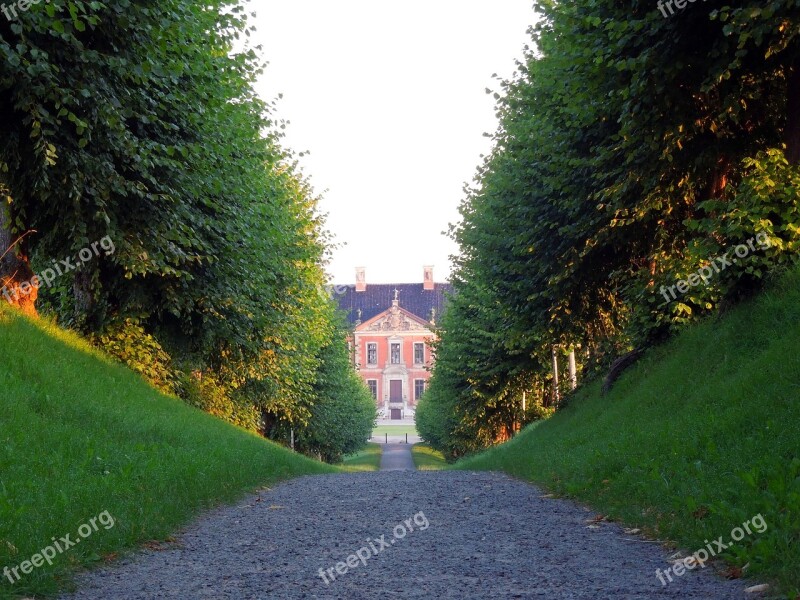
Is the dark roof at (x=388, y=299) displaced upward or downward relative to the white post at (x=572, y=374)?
upward

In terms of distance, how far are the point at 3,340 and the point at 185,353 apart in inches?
317

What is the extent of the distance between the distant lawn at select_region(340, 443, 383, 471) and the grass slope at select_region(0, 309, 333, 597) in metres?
26.8

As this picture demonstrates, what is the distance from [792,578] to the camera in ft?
17.2

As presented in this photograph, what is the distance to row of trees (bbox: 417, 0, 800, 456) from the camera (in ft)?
36.5

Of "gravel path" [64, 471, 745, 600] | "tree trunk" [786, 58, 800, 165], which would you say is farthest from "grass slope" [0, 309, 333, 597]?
"tree trunk" [786, 58, 800, 165]

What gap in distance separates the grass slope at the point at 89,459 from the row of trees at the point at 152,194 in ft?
6.18

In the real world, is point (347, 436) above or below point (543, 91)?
below

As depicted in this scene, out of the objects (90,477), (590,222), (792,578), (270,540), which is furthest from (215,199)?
(792,578)

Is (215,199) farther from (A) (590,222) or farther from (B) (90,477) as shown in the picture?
(B) (90,477)

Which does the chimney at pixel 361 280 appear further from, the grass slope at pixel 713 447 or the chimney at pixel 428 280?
the grass slope at pixel 713 447
